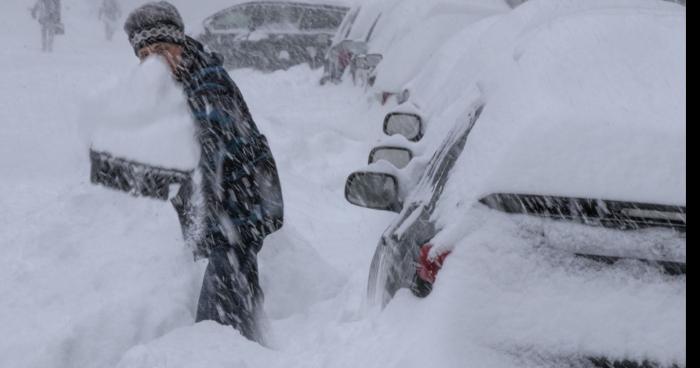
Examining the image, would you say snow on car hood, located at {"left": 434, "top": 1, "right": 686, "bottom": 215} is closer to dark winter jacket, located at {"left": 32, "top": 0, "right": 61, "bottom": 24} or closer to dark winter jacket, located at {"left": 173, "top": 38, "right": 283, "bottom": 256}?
dark winter jacket, located at {"left": 173, "top": 38, "right": 283, "bottom": 256}

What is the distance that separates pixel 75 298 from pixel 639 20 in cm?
341

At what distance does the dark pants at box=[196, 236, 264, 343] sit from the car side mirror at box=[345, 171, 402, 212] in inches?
34.2

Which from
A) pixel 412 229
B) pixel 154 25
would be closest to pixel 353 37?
pixel 154 25

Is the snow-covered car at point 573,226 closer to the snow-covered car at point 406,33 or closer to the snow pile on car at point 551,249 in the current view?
the snow pile on car at point 551,249

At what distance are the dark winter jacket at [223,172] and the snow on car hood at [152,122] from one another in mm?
56

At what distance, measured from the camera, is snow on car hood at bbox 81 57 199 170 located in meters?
3.45

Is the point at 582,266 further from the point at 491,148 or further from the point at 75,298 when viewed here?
the point at 75,298

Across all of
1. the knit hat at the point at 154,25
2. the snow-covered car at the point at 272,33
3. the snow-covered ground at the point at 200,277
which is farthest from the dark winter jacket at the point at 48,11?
the knit hat at the point at 154,25

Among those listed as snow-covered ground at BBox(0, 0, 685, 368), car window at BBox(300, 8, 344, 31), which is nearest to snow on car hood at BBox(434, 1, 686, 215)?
snow-covered ground at BBox(0, 0, 685, 368)

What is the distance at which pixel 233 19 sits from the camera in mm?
18047

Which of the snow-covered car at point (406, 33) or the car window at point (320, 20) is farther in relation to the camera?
the car window at point (320, 20)

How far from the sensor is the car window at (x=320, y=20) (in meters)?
17.8
